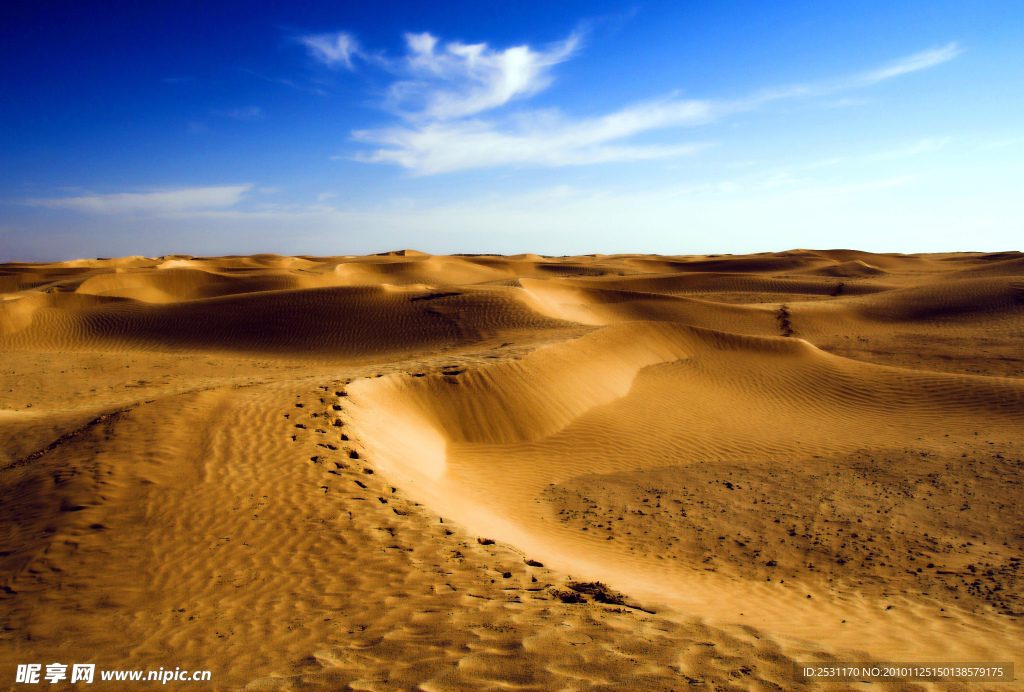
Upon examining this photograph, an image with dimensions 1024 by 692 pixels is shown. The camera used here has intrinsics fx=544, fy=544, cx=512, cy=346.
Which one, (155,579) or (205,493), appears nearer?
(155,579)

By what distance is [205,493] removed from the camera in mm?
5879

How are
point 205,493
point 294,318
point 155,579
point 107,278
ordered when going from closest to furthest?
point 155,579, point 205,493, point 294,318, point 107,278

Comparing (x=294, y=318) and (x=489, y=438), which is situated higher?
(x=294, y=318)

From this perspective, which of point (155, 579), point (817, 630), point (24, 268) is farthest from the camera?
point (24, 268)

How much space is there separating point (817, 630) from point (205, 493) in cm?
593

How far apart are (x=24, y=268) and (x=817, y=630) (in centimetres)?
6030

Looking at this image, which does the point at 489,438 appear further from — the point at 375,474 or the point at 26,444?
the point at 26,444

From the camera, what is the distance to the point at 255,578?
4566mm

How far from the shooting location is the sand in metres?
3.60

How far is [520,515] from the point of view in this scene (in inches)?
288

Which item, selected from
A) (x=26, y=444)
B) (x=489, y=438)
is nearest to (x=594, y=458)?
(x=489, y=438)

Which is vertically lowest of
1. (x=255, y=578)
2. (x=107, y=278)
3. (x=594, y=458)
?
(x=594, y=458)

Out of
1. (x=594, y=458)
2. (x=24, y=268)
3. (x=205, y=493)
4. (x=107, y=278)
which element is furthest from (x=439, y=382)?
(x=24, y=268)

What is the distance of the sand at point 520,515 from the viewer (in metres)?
3.60
